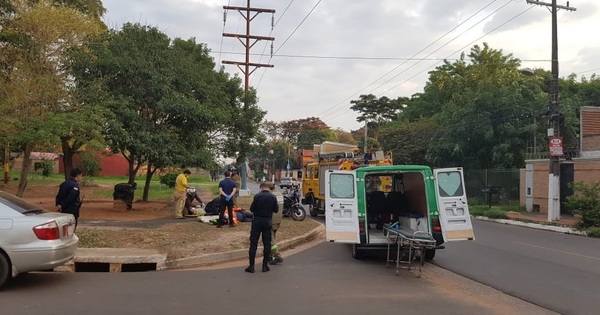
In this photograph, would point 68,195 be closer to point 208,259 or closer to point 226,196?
point 208,259

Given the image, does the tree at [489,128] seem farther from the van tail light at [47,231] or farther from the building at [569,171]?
the van tail light at [47,231]

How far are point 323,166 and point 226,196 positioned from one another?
801cm

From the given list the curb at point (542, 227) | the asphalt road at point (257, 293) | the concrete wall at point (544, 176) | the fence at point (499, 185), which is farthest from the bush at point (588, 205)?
the asphalt road at point (257, 293)

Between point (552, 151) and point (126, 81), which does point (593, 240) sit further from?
point (126, 81)

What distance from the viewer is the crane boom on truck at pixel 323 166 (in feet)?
62.7

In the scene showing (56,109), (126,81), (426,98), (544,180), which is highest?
(426,98)

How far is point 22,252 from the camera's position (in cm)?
719

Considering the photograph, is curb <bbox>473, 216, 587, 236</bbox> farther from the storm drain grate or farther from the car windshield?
the car windshield

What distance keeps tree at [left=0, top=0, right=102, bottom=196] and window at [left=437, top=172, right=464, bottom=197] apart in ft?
35.2

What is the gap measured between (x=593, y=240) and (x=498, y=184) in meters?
15.1

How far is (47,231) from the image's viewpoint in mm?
7387

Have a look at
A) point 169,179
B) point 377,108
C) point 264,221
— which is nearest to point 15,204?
point 264,221

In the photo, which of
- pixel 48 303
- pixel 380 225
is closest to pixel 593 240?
pixel 380 225

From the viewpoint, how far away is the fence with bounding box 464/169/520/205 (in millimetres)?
29938
